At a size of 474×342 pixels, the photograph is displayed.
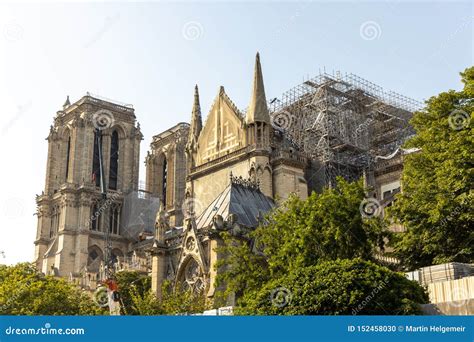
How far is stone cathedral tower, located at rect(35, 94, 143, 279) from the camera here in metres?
99.8

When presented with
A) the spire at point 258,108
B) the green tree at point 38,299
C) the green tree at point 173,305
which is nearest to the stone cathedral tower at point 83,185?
the spire at point 258,108

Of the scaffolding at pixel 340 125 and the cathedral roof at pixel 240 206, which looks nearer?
the cathedral roof at pixel 240 206

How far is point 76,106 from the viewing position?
108938 millimetres

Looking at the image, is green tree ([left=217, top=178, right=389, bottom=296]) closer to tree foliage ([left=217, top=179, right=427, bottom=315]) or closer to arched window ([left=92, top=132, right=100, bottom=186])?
tree foliage ([left=217, top=179, right=427, bottom=315])

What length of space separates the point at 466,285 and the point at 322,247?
13569 millimetres

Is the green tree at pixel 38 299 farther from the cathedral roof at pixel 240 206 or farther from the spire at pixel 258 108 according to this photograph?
the spire at pixel 258 108

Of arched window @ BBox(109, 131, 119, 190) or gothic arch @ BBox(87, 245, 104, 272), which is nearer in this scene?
gothic arch @ BBox(87, 245, 104, 272)

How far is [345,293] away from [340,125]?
152 feet

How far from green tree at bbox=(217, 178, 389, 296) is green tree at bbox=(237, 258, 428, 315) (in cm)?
807

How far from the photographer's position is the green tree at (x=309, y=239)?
3678cm

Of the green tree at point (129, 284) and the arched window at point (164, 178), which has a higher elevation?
the arched window at point (164, 178)

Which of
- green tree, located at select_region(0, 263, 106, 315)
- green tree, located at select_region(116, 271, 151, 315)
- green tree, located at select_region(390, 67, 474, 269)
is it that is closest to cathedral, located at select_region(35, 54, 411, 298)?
green tree, located at select_region(116, 271, 151, 315)

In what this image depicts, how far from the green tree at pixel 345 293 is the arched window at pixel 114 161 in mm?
85012

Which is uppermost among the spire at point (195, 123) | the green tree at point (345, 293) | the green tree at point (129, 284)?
the spire at point (195, 123)
